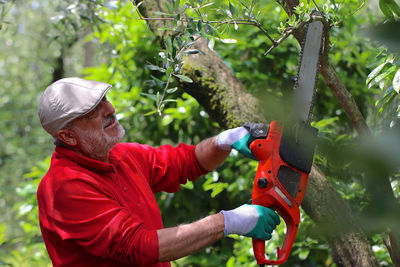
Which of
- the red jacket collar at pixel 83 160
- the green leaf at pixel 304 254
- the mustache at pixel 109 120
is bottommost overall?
the green leaf at pixel 304 254

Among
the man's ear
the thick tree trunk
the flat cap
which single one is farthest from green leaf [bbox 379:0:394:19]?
the man's ear

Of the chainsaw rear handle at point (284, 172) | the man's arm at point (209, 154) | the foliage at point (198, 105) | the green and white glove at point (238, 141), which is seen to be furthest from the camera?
the foliage at point (198, 105)

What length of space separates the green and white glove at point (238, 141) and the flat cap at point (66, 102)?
604mm

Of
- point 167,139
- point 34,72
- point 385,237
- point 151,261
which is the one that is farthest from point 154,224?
point 34,72

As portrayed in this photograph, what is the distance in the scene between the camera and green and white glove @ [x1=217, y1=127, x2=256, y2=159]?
201cm

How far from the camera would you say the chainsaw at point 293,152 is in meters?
1.78

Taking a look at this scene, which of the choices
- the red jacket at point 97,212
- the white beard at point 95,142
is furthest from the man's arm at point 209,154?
the white beard at point 95,142

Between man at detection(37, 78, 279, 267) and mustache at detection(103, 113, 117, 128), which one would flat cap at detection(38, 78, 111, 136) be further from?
mustache at detection(103, 113, 117, 128)

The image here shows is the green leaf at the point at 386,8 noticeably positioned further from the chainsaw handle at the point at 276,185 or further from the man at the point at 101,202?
the man at the point at 101,202

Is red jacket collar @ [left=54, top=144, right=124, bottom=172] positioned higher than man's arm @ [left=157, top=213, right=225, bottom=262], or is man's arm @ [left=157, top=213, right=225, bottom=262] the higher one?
red jacket collar @ [left=54, top=144, right=124, bottom=172]

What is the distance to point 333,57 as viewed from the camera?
10.8ft

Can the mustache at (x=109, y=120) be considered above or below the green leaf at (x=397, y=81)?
below

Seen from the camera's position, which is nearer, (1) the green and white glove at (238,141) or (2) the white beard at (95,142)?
(2) the white beard at (95,142)

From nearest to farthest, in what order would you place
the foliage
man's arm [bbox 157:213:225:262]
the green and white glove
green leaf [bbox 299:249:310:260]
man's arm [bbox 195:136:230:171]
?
man's arm [bbox 157:213:225:262]
the green and white glove
man's arm [bbox 195:136:230:171]
green leaf [bbox 299:249:310:260]
the foliage
